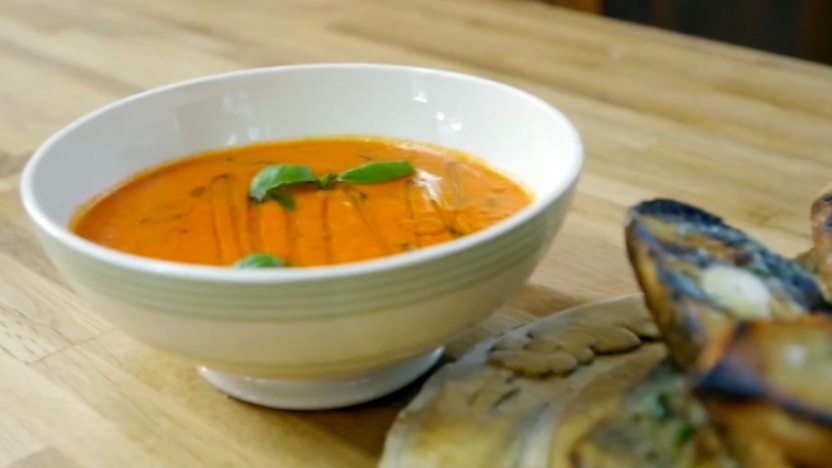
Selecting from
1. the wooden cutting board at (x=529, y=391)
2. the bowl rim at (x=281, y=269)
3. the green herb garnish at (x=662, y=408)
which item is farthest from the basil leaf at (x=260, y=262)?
the green herb garnish at (x=662, y=408)

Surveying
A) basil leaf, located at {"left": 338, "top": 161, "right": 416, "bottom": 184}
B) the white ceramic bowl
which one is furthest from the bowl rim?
basil leaf, located at {"left": 338, "top": 161, "right": 416, "bottom": 184}

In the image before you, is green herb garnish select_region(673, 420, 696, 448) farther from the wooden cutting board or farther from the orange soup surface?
the orange soup surface

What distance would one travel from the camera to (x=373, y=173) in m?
0.86

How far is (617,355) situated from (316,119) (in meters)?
0.38

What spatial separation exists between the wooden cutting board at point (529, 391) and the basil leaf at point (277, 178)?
0.19m

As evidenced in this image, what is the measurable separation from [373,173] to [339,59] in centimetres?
81

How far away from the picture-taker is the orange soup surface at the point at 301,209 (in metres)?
0.77

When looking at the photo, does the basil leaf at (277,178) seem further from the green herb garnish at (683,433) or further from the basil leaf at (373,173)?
the green herb garnish at (683,433)

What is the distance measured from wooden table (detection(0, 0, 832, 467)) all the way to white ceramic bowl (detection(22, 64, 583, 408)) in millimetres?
54

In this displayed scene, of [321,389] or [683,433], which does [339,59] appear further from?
[683,433]

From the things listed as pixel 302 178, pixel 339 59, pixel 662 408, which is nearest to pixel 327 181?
pixel 302 178

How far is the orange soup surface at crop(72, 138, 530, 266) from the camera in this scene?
0.77 metres

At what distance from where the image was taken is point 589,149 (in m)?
1.27

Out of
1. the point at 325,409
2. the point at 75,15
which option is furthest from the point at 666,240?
the point at 75,15
